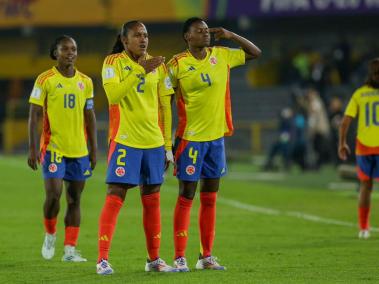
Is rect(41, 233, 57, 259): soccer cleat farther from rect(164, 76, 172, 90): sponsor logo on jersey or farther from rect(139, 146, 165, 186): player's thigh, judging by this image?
rect(164, 76, 172, 90): sponsor logo on jersey

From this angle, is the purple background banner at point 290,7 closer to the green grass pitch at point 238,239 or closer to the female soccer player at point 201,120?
the green grass pitch at point 238,239

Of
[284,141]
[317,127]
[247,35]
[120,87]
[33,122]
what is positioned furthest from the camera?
[247,35]

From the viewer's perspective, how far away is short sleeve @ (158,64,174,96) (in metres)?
11.3

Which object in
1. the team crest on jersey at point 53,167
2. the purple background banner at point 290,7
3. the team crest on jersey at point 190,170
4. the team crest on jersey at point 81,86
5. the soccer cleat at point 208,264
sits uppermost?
the purple background banner at point 290,7

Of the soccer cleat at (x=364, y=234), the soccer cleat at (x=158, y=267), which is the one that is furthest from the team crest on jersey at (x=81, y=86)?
the soccer cleat at (x=364, y=234)

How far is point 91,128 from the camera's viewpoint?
13.1 meters

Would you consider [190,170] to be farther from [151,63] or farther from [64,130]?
[64,130]

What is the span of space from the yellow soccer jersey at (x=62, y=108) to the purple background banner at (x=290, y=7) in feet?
99.9

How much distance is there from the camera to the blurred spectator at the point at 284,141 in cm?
3164

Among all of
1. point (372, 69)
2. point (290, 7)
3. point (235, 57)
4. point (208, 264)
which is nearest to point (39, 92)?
point (235, 57)

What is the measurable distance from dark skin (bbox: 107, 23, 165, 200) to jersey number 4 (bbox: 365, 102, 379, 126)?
15.6 feet

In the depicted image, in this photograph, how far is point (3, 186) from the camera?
85.7 feet

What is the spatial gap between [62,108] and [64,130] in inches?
9.0

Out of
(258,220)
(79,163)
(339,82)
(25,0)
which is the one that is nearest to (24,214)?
(258,220)
